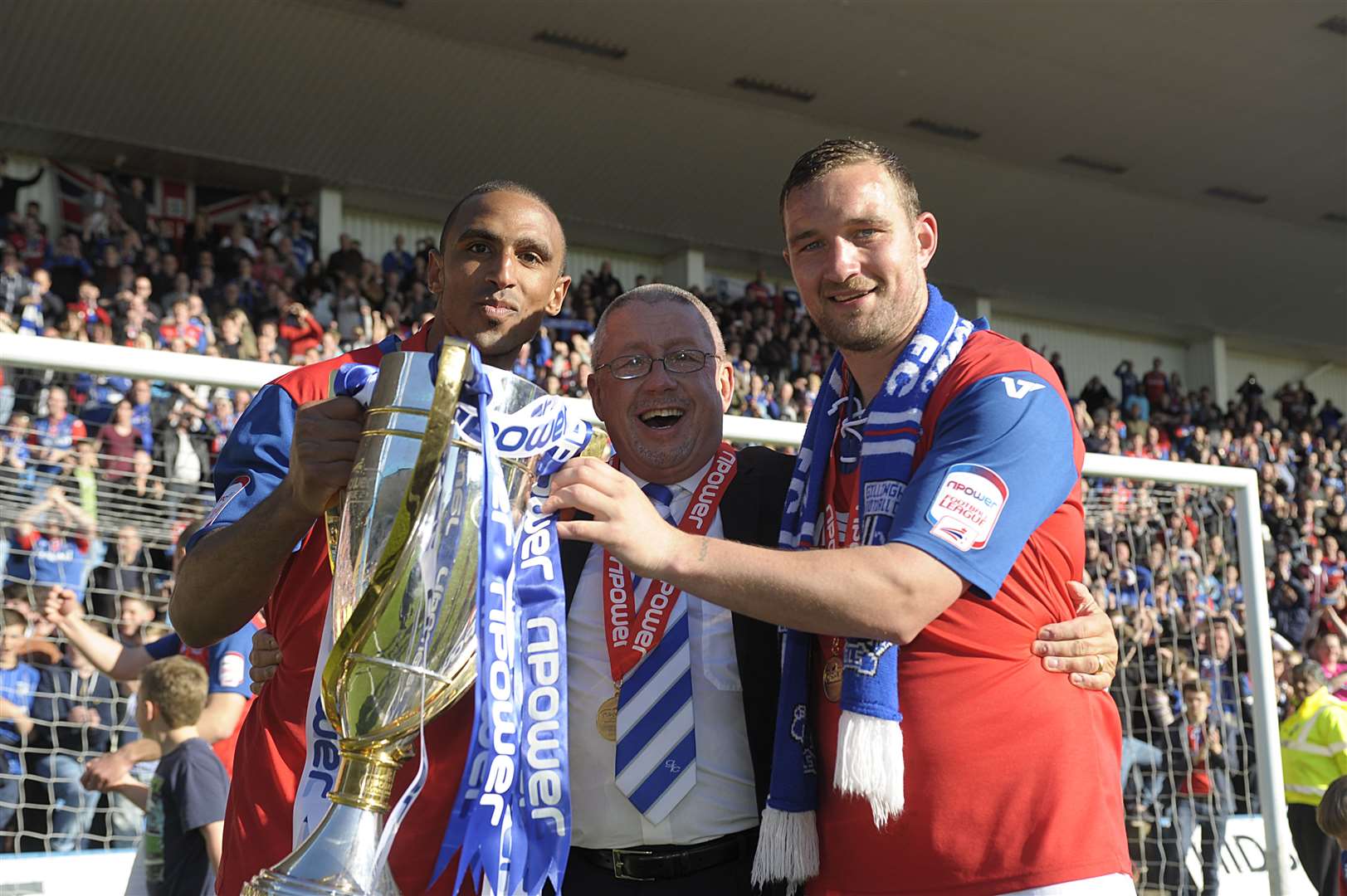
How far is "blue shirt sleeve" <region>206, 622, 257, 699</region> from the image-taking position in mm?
4797

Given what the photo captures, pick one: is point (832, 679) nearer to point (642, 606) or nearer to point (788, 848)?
point (788, 848)

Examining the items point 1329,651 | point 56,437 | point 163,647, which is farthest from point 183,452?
point 1329,651

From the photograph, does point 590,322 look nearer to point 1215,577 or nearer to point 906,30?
point 906,30

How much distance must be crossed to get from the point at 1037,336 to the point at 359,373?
2415 cm

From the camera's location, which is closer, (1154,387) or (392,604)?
(392,604)

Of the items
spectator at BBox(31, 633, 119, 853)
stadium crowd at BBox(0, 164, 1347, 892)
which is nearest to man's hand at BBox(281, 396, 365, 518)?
stadium crowd at BBox(0, 164, 1347, 892)

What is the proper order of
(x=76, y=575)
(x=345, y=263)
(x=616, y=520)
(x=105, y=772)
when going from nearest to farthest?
(x=616, y=520) → (x=105, y=772) → (x=76, y=575) → (x=345, y=263)

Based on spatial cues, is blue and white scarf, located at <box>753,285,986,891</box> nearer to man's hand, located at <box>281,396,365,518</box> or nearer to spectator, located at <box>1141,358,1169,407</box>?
man's hand, located at <box>281,396,365,518</box>

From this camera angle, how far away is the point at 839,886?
2.11 metres

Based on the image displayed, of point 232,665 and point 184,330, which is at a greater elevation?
point 184,330

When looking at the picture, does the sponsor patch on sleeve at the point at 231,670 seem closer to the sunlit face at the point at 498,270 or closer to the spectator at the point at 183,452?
the spectator at the point at 183,452

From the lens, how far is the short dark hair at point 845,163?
220 cm

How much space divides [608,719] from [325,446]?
0.80 metres

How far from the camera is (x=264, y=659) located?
7.93 feet
